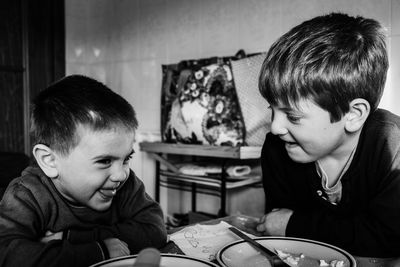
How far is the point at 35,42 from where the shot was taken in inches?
122

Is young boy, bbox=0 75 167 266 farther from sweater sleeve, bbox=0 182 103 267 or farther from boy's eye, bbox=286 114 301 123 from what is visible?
boy's eye, bbox=286 114 301 123

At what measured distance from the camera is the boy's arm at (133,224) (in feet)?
2.52

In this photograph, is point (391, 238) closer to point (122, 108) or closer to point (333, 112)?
point (333, 112)

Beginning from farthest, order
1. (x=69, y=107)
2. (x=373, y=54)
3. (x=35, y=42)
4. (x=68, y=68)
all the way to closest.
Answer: (x=68, y=68) < (x=35, y=42) < (x=373, y=54) < (x=69, y=107)

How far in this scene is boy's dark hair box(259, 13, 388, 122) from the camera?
33.0 inches

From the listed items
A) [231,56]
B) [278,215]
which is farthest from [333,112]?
[231,56]

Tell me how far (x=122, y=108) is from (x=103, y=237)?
0.25 m

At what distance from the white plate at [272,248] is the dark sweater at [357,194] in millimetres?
185

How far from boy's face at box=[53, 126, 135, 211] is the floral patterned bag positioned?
1.43 m

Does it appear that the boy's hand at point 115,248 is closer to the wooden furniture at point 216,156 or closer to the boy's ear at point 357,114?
the boy's ear at point 357,114

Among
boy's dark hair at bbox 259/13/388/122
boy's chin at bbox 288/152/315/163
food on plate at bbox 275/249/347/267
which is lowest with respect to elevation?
food on plate at bbox 275/249/347/267

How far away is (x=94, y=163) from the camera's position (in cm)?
76

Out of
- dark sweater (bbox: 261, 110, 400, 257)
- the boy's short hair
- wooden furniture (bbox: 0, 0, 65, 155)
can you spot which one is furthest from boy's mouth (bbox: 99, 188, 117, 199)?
wooden furniture (bbox: 0, 0, 65, 155)

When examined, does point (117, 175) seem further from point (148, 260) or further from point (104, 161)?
point (148, 260)
